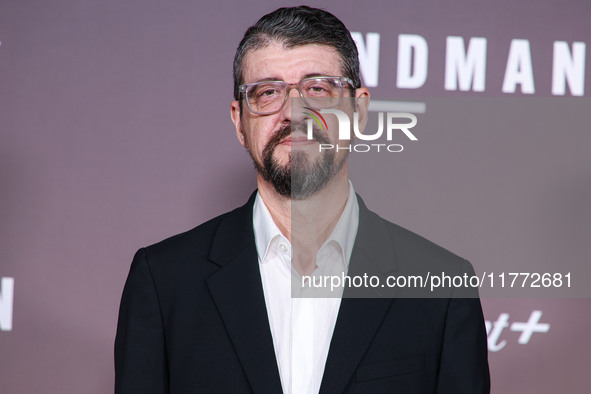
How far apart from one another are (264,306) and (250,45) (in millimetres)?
534

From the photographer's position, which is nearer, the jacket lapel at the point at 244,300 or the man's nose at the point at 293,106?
the jacket lapel at the point at 244,300

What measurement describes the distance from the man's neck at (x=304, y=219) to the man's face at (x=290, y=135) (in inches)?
0.8

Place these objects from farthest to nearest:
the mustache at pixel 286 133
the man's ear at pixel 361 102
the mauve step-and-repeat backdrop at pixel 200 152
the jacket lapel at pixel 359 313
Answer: the mauve step-and-repeat backdrop at pixel 200 152
the man's ear at pixel 361 102
the mustache at pixel 286 133
the jacket lapel at pixel 359 313

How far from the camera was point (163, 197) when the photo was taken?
6.54ft

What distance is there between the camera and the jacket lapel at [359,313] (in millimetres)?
1177

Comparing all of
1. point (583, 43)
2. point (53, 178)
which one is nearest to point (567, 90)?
point (583, 43)

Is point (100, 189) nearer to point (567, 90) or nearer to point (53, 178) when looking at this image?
point (53, 178)

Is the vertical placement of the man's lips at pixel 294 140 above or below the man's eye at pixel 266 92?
below

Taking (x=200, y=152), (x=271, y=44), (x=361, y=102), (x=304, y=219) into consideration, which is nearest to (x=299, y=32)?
(x=271, y=44)

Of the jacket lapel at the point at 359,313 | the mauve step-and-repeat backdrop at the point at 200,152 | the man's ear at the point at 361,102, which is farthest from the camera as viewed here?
the mauve step-and-repeat backdrop at the point at 200,152

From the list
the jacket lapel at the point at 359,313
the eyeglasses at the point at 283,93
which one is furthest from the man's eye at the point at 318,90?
the jacket lapel at the point at 359,313

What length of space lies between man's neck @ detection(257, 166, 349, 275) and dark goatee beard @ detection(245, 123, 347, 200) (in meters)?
0.02

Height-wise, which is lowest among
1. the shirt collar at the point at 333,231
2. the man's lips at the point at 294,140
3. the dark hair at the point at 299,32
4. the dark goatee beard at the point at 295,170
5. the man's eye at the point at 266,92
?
the shirt collar at the point at 333,231

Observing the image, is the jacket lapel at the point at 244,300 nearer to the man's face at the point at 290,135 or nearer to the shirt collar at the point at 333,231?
the shirt collar at the point at 333,231
